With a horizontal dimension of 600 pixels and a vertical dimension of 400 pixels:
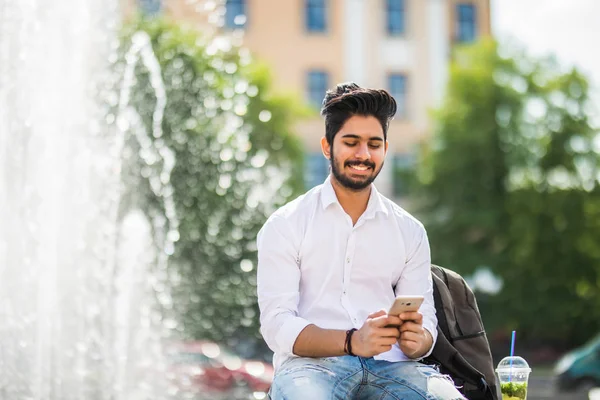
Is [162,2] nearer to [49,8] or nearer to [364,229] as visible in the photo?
[49,8]

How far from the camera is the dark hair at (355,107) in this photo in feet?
12.1

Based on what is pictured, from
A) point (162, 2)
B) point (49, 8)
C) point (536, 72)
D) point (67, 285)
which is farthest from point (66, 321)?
point (536, 72)

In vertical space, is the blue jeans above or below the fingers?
below

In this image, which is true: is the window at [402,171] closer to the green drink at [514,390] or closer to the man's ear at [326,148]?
the green drink at [514,390]

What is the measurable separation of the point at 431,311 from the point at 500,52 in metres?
24.2

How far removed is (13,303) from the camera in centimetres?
822

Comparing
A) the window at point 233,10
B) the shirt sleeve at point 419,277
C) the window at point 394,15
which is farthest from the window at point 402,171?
the shirt sleeve at point 419,277

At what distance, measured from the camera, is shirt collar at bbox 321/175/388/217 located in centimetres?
378

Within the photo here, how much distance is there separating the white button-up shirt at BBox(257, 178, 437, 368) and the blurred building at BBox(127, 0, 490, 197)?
2732 centimetres

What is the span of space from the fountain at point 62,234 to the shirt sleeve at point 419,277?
12.6ft

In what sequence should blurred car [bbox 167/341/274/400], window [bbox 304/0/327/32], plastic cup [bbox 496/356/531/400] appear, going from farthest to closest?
window [bbox 304/0/327/32]
blurred car [bbox 167/341/274/400]
plastic cup [bbox 496/356/531/400]

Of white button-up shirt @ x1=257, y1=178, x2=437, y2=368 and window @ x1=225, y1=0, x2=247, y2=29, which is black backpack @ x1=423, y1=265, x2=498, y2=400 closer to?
white button-up shirt @ x1=257, y1=178, x2=437, y2=368

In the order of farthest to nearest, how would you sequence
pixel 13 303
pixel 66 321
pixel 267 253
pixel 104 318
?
1. pixel 104 318
2. pixel 66 321
3. pixel 13 303
4. pixel 267 253

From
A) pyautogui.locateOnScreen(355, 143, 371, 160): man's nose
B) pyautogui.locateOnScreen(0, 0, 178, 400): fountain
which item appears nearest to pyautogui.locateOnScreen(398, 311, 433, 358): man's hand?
pyautogui.locateOnScreen(355, 143, 371, 160): man's nose
